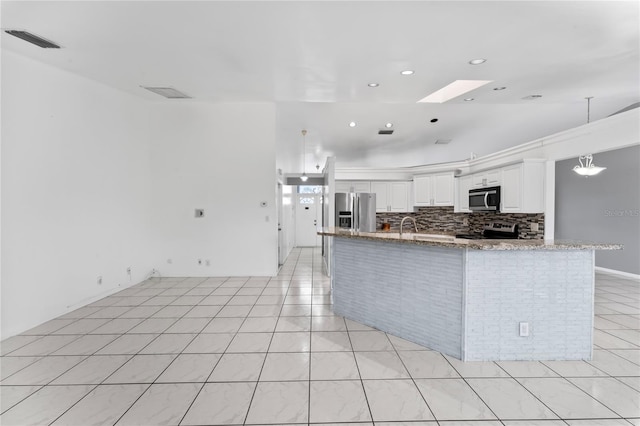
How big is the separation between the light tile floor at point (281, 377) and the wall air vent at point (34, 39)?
317cm

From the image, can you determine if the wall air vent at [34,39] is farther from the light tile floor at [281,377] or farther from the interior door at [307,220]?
the interior door at [307,220]

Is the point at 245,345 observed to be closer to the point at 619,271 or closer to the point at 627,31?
the point at 627,31

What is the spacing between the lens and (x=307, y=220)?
435 inches

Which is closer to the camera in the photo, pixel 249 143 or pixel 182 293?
Result: pixel 182 293

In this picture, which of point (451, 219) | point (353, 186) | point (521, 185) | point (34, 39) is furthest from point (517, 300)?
point (353, 186)

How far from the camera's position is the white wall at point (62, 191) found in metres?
3.23

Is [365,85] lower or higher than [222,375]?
higher

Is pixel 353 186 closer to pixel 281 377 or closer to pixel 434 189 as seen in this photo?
pixel 434 189

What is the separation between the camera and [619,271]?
6074 millimetres

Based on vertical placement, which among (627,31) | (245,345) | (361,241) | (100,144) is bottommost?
(245,345)

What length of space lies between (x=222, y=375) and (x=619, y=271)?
7992 mm

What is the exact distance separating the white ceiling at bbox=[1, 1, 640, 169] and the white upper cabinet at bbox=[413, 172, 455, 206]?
1962 mm

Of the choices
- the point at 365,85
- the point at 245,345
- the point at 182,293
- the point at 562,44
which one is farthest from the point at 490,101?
the point at 182,293

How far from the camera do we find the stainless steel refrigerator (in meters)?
6.75
